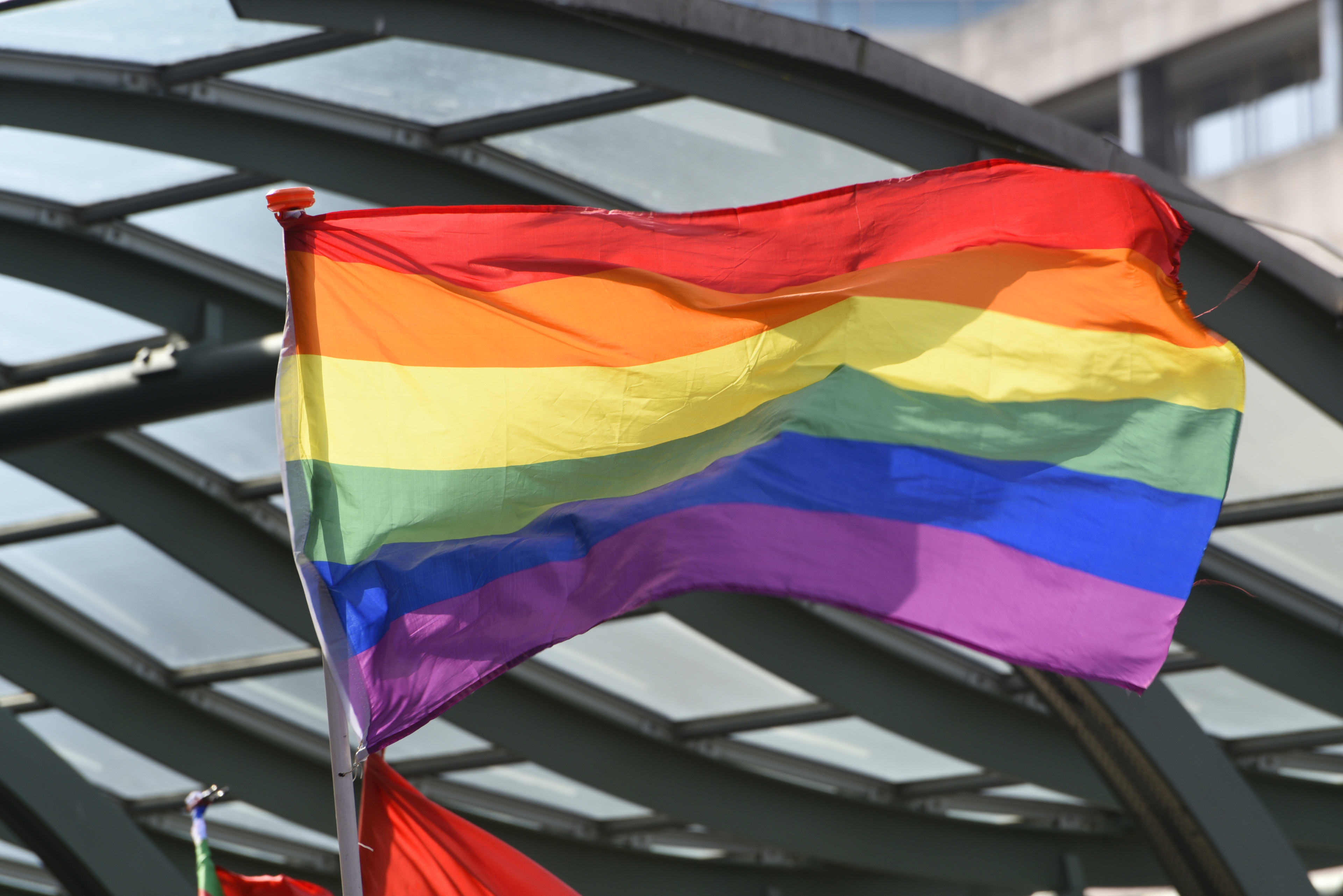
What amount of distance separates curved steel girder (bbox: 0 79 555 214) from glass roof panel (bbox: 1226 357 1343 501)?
15.9 feet

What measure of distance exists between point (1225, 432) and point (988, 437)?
2.65 ft

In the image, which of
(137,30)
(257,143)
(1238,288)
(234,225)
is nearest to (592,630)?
(234,225)

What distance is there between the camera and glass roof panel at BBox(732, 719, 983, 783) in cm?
1603

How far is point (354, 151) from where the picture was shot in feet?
34.3

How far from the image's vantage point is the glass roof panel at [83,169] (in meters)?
10.7

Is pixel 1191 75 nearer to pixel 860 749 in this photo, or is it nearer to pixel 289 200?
pixel 860 749

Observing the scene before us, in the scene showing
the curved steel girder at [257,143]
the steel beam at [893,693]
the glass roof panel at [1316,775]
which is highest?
the curved steel girder at [257,143]

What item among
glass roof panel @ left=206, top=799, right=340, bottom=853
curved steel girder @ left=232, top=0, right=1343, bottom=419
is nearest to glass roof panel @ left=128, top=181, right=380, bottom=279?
curved steel girder @ left=232, top=0, right=1343, bottom=419

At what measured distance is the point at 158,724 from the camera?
16.5 metres

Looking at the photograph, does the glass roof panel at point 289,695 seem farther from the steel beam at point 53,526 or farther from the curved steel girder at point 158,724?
the steel beam at point 53,526

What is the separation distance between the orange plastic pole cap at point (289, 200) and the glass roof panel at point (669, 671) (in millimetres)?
9839

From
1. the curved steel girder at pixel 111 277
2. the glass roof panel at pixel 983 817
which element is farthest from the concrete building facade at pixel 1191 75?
the curved steel girder at pixel 111 277

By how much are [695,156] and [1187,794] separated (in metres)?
5.78

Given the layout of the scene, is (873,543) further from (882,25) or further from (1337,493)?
(882,25)
